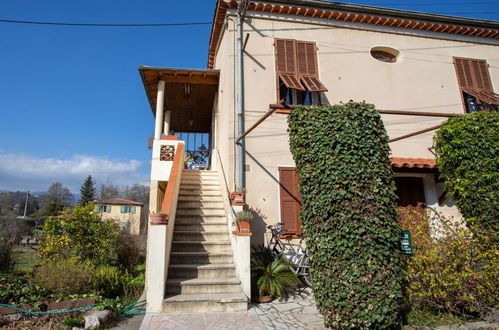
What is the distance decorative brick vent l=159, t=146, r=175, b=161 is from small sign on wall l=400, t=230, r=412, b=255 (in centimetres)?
613

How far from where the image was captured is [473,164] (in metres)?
6.26

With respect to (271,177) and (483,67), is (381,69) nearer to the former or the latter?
(483,67)

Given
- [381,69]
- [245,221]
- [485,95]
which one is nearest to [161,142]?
[245,221]

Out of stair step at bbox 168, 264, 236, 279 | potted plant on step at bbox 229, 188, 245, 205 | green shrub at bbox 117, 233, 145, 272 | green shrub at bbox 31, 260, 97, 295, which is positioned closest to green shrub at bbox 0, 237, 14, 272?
green shrub at bbox 117, 233, 145, 272

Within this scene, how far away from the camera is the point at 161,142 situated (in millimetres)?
8273

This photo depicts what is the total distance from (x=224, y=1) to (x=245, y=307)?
7.71 m

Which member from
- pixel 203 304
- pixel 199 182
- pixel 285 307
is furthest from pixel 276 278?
pixel 199 182

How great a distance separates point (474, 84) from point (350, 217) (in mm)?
8486

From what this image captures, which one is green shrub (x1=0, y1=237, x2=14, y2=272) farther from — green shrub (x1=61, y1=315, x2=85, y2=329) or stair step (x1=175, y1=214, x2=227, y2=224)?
green shrub (x1=61, y1=315, x2=85, y2=329)

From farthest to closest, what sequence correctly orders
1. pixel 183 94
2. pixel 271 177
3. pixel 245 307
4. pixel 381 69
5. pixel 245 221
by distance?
1. pixel 183 94
2. pixel 381 69
3. pixel 271 177
4. pixel 245 221
5. pixel 245 307

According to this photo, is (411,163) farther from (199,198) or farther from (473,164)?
(199,198)

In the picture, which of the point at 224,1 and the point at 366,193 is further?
the point at 224,1

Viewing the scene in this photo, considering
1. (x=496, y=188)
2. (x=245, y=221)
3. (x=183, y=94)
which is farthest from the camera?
(x=183, y=94)

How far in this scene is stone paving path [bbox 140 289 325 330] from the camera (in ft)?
13.8
